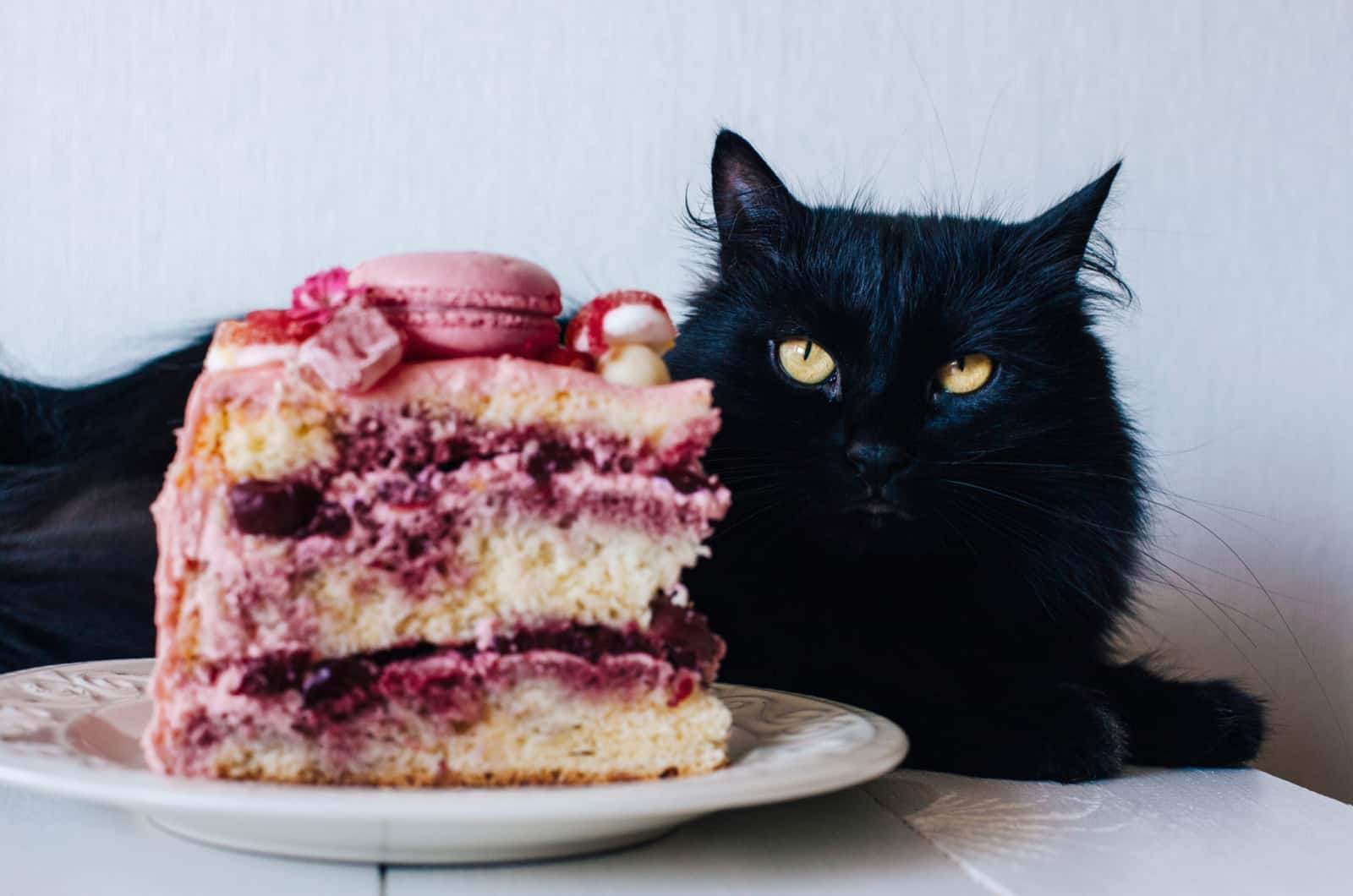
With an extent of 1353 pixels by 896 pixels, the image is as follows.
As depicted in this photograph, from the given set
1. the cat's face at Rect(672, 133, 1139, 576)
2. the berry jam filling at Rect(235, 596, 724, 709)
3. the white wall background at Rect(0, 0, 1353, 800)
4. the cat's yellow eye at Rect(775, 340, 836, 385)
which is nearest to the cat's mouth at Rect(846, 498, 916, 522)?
the cat's face at Rect(672, 133, 1139, 576)

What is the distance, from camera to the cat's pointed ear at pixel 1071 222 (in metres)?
1.27

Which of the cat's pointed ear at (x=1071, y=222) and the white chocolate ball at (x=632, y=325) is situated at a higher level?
the cat's pointed ear at (x=1071, y=222)

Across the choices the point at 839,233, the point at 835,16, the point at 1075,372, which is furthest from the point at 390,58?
the point at 1075,372

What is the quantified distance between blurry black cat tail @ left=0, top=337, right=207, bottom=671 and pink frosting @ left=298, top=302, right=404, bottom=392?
0.52m

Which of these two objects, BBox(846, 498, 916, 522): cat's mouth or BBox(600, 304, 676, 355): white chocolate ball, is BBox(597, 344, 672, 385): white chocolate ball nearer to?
BBox(600, 304, 676, 355): white chocolate ball

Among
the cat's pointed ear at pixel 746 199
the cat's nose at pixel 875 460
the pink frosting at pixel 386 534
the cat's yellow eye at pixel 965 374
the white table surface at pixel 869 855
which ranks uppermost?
the cat's pointed ear at pixel 746 199

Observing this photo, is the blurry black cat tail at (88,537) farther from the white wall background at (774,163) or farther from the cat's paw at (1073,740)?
the cat's paw at (1073,740)

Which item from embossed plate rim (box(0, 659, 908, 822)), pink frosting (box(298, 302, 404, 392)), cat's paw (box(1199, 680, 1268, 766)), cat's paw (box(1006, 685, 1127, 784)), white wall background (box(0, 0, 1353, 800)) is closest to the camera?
embossed plate rim (box(0, 659, 908, 822))

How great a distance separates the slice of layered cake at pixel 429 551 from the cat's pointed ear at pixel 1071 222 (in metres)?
0.61

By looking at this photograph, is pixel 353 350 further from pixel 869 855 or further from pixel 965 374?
pixel 965 374

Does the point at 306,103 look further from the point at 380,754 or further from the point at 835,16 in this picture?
the point at 380,754

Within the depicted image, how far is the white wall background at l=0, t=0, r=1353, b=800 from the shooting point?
1672 mm

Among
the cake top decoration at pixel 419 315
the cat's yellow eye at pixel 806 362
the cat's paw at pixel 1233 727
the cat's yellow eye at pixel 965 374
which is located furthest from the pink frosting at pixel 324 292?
Answer: the cat's paw at pixel 1233 727

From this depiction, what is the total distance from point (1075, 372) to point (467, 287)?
2.35ft
